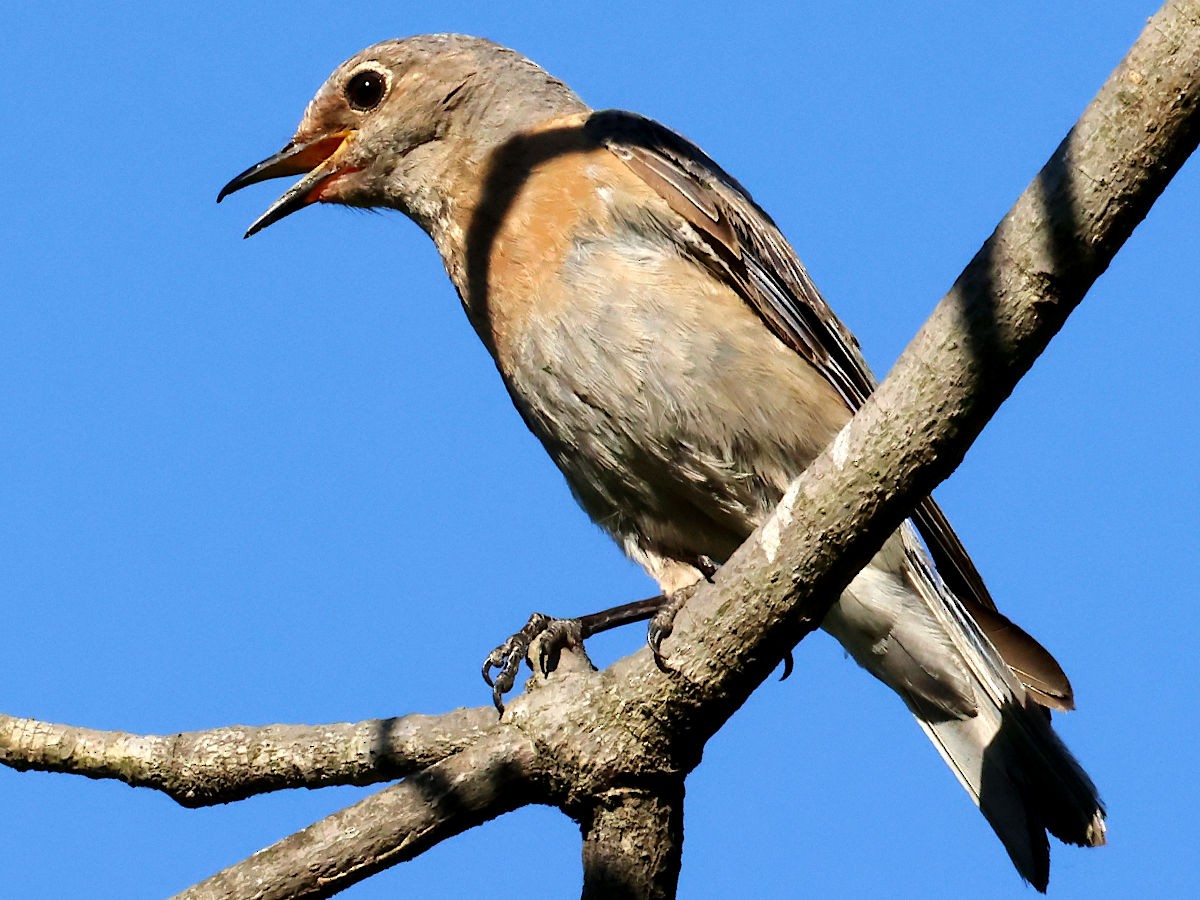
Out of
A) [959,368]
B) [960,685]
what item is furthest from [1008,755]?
[959,368]

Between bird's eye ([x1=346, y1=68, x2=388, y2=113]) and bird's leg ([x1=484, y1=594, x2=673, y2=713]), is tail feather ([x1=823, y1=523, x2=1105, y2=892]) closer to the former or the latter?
bird's leg ([x1=484, y1=594, x2=673, y2=713])

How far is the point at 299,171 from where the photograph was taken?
7348 millimetres

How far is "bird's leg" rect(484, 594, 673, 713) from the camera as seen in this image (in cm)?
571

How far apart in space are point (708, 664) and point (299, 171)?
390 centimetres

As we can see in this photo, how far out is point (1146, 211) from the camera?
3.74 m

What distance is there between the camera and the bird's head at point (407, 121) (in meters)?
6.93

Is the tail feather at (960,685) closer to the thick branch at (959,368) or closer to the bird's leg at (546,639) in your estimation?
the bird's leg at (546,639)

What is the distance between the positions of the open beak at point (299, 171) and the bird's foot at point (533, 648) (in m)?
2.44

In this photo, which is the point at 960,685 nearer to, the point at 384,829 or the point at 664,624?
the point at 664,624

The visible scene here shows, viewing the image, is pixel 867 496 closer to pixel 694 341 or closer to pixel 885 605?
pixel 694 341

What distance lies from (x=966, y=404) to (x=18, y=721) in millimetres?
3311

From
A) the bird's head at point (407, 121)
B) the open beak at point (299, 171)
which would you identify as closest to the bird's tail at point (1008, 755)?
the bird's head at point (407, 121)

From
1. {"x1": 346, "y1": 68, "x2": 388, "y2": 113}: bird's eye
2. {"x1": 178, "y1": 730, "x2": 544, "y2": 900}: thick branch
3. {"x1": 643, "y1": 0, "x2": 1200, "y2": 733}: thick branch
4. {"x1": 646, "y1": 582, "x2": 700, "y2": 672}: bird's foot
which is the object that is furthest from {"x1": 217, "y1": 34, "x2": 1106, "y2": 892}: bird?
{"x1": 178, "y1": 730, "x2": 544, "y2": 900}: thick branch

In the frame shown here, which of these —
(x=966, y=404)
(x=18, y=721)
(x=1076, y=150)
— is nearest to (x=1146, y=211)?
(x=1076, y=150)
